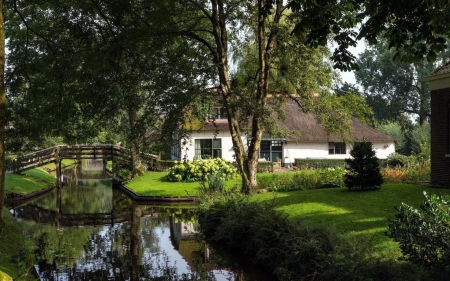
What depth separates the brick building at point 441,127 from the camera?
16266mm

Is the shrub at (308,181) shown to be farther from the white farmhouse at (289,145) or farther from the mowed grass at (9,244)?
the white farmhouse at (289,145)

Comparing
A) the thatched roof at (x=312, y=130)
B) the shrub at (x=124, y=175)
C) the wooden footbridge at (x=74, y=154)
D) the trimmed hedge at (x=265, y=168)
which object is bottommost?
the shrub at (x=124, y=175)

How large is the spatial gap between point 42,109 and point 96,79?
9.94 feet

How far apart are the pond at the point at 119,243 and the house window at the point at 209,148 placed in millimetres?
12487

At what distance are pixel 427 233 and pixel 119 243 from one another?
36.4 ft

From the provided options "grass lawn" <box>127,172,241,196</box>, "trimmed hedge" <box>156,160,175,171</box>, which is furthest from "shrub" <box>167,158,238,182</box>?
Answer: "trimmed hedge" <box>156,160,175,171</box>

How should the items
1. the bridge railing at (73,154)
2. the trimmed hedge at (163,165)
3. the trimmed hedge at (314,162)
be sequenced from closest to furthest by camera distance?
1. the bridge railing at (73,154)
2. the trimmed hedge at (163,165)
3. the trimmed hedge at (314,162)

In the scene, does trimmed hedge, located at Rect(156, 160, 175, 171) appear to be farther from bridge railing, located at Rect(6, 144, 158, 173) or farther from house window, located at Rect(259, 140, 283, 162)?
house window, located at Rect(259, 140, 283, 162)

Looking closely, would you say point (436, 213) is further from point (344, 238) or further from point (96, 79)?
point (96, 79)

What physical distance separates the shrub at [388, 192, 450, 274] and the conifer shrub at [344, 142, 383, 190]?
414 inches

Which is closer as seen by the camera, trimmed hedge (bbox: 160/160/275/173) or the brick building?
the brick building

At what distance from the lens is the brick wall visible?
1633 centimetres

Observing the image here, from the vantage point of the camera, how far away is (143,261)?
13031 mm

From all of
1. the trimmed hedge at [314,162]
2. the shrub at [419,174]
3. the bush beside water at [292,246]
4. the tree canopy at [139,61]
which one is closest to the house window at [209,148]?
the trimmed hedge at [314,162]
